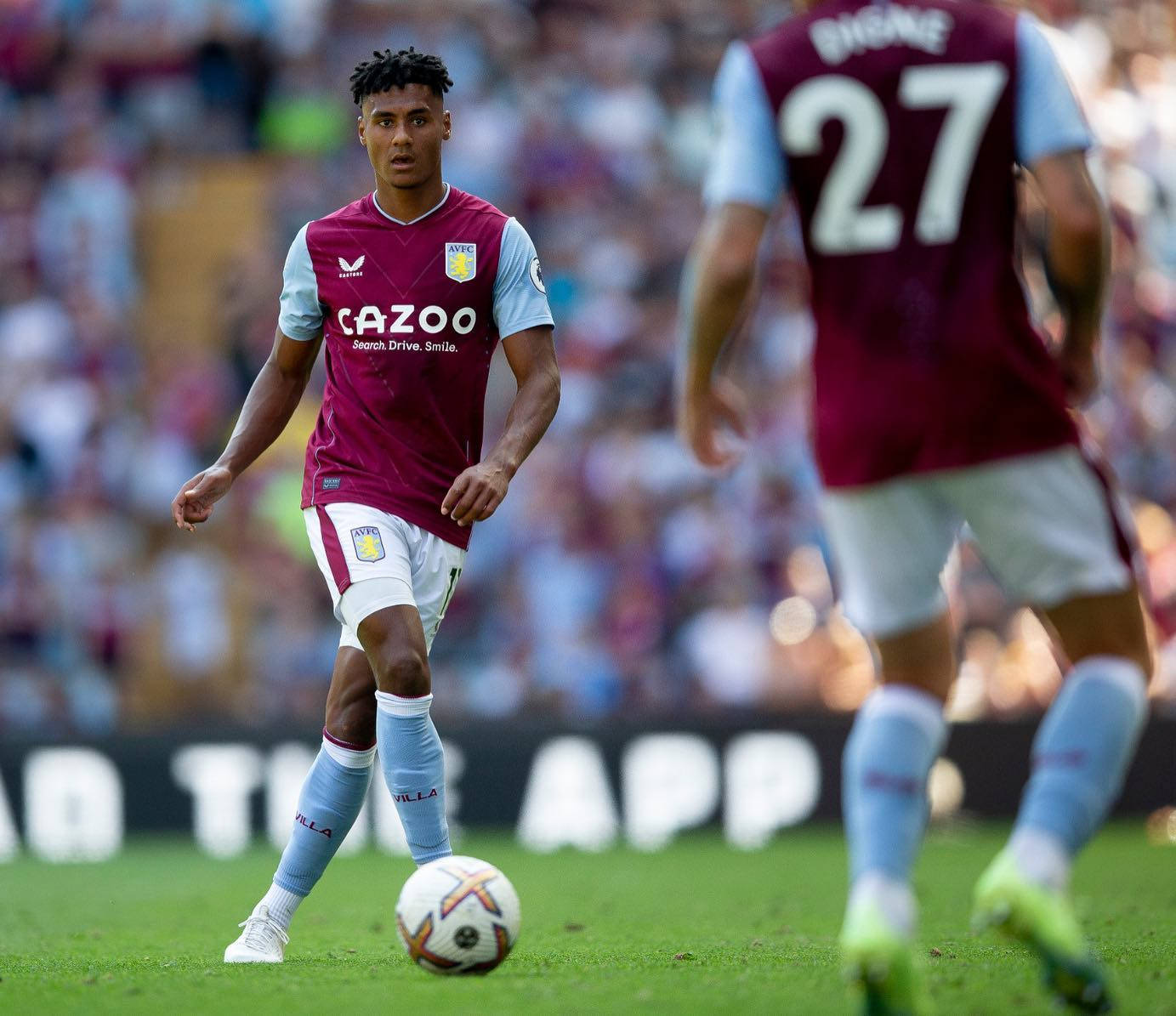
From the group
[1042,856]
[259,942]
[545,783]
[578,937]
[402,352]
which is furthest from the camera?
[545,783]

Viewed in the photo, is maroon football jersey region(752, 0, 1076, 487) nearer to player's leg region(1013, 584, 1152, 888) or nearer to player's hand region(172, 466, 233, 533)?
player's leg region(1013, 584, 1152, 888)

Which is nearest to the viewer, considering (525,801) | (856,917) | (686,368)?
(856,917)

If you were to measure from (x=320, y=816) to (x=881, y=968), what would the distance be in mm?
2665

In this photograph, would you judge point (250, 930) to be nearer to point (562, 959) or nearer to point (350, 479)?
point (562, 959)

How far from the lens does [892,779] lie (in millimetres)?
4035

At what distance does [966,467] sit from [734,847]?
7.93 metres

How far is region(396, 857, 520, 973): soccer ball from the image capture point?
5180mm

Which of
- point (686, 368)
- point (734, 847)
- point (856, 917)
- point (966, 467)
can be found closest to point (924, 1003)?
point (856, 917)

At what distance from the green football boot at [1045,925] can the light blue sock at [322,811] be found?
8.56 ft

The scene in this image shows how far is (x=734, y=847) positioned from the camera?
11641 millimetres

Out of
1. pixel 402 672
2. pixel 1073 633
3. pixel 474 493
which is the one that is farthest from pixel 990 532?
pixel 402 672

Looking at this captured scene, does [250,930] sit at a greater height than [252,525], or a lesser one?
lesser

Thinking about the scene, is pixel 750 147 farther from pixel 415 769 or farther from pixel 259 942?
pixel 259 942

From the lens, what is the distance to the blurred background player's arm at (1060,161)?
4.01 m
